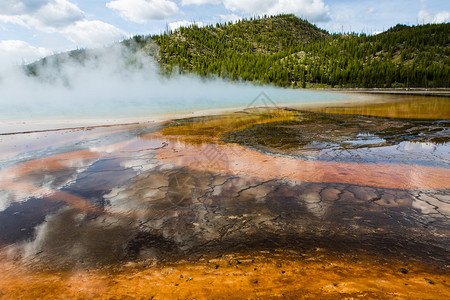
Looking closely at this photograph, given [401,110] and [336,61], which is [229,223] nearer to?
[401,110]

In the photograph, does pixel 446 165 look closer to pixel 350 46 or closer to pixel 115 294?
pixel 115 294

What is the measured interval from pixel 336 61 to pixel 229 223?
102 metres

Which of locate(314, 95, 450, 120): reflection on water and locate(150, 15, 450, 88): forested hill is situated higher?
locate(150, 15, 450, 88): forested hill

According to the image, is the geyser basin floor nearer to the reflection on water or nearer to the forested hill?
the reflection on water

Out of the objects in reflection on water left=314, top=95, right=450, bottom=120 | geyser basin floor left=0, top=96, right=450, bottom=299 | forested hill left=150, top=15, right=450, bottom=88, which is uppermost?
forested hill left=150, top=15, right=450, bottom=88

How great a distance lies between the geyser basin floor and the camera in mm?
2939

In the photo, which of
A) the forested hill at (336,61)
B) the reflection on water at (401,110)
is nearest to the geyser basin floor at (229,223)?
the reflection on water at (401,110)

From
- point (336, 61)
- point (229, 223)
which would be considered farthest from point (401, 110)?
point (336, 61)

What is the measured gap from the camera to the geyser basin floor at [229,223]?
9.64 ft

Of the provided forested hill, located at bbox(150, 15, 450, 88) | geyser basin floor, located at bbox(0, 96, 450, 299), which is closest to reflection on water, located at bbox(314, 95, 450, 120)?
geyser basin floor, located at bbox(0, 96, 450, 299)

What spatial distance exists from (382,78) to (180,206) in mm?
84975

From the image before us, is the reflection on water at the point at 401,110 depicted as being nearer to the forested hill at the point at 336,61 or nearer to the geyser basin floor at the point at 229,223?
the geyser basin floor at the point at 229,223

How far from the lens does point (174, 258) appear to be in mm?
3410

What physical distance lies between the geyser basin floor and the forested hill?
74.7 m
